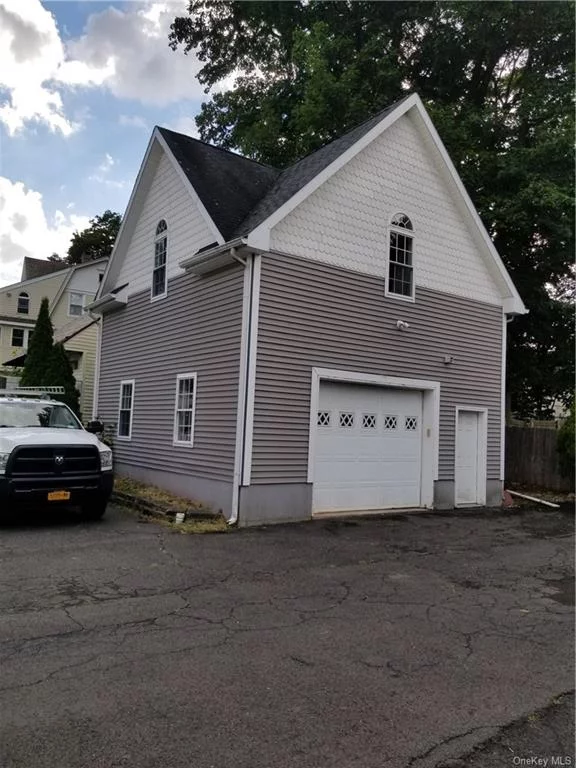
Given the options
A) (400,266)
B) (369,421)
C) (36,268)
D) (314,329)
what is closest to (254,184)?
(400,266)

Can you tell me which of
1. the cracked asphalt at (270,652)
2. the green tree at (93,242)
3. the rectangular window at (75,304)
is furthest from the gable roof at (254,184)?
the green tree at (93,242)

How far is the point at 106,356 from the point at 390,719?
531 inches

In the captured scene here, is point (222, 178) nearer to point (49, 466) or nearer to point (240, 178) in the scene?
point (240, 178)

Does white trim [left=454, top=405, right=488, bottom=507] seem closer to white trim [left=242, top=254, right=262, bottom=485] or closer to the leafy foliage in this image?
the leafy foliage

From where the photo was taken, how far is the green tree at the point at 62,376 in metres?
19.6

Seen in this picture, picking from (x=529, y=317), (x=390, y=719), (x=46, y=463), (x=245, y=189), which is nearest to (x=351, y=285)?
(x=245, y=189)

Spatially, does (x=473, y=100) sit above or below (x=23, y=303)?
above

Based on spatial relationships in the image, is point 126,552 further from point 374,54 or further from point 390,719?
point 374,54

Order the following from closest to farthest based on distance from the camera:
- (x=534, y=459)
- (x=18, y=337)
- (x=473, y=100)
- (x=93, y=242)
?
(x=534, y=459)
(x=473, y=100)
(x=18, y=337)
(x=93, y=242)

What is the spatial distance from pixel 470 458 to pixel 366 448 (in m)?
3.28

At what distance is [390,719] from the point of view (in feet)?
11.2

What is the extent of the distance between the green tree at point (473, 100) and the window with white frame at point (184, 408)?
10403 mm

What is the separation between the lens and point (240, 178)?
12.8 meters

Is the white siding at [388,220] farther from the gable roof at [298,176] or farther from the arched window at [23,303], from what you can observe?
the arched window at [23,303]
